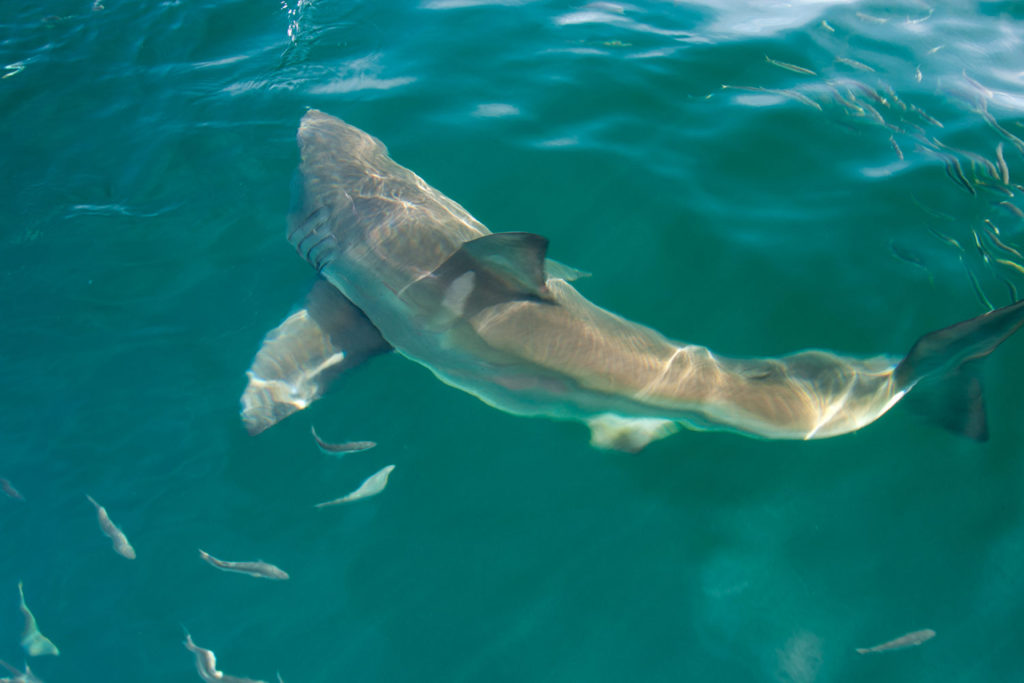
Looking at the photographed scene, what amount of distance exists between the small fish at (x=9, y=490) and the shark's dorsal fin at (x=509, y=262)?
325 centimetres

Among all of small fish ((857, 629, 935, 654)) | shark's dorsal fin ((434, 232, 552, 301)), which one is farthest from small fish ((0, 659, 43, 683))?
small fish ((857, 629, 935, 654))

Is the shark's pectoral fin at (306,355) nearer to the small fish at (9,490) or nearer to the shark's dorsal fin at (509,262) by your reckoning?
the shark's dorsal fin at (509,262)

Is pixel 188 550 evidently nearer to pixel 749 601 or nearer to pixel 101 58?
pixel 749 601

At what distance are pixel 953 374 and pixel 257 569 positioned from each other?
4082 millimetres

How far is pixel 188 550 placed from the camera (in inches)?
147

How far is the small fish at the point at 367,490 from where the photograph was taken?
374 cm

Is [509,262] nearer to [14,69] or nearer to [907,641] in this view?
[907,641]

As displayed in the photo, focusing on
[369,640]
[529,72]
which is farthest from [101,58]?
[369,640]

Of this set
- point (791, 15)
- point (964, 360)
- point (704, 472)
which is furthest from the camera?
point (791, 15)

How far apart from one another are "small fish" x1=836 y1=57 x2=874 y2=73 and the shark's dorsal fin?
15.5 ft

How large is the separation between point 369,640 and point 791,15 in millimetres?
7905

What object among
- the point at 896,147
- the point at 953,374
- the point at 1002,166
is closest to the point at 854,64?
the point at 896,147

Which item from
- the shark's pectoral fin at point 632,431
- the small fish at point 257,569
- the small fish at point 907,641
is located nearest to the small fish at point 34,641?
the small fish at point 257,569

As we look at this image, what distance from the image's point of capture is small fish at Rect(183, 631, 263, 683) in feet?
10.8
